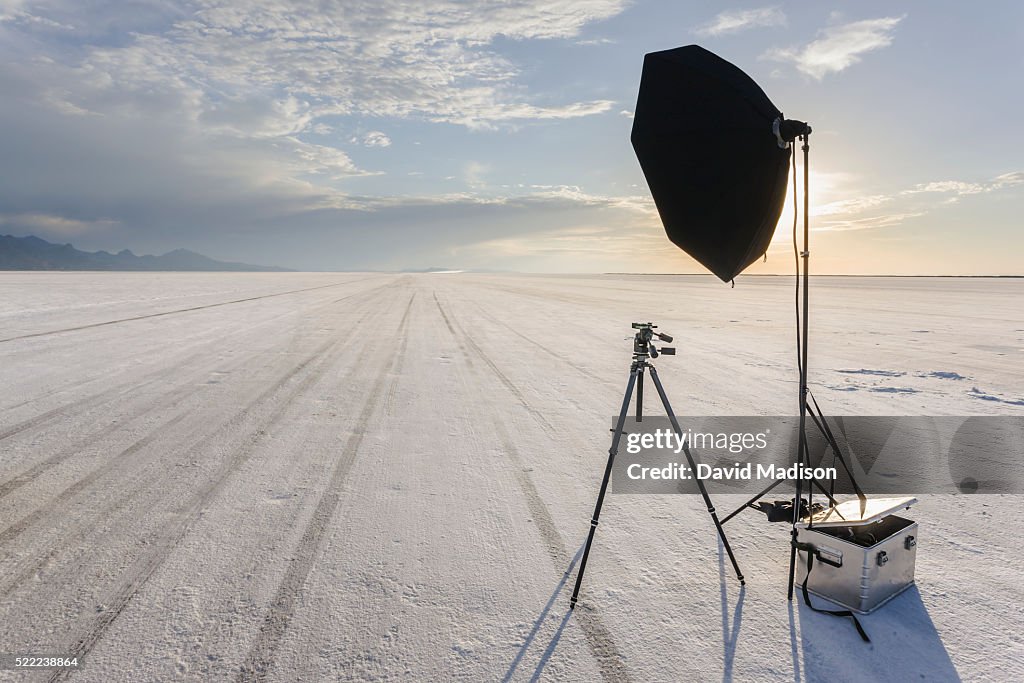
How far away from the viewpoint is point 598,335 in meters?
14.1

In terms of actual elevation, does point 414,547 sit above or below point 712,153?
below

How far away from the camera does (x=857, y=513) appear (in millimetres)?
3018

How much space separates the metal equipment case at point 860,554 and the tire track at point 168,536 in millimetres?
3863

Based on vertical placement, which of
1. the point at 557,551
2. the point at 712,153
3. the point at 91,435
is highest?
the point at 712,153

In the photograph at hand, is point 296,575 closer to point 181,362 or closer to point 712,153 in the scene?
point 712,153

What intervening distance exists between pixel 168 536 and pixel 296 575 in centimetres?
115

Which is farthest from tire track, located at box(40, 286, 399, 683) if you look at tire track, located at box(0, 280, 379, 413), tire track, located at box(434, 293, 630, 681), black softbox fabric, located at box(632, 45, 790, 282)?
black softbox fabric, located at box(632, 45, 790, 282)

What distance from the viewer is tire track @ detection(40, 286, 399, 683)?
2.65 m

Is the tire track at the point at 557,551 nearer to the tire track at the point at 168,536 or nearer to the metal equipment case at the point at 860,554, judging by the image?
the metal equipment case at the point at 860,554

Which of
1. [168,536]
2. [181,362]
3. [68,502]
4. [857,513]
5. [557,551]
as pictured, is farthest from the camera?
[181,362]

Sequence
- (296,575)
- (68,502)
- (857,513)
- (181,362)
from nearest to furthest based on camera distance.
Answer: (857,513), (296,575), (68,502), (181,362)

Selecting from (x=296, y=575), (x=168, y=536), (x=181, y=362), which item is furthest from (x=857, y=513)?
(x=181, y=362)

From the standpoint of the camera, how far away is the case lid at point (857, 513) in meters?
2.86

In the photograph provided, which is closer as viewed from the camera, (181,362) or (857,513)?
(857,513)
